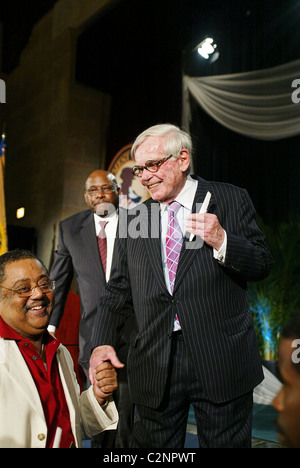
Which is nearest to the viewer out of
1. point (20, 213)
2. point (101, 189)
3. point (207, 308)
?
point (207, 308)

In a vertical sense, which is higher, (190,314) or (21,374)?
(190,314)

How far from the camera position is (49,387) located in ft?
4.12

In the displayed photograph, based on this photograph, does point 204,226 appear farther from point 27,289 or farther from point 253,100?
point 253,100

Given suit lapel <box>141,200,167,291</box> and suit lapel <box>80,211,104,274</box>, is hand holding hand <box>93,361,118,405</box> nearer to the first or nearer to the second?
suit lapel <box>141,200,167,291</box>

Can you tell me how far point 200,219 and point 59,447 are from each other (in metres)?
0.69

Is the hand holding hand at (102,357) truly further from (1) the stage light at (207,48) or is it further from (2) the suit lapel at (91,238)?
(1) the stage light at (207,48)

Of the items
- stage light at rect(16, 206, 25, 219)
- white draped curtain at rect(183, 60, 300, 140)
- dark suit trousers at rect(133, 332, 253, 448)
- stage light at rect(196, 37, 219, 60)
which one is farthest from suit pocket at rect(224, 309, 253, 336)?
stage light at rect(196, 37, 219, 60)

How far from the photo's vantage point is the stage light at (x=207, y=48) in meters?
4.53

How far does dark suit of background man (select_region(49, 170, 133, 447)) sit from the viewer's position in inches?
99.7

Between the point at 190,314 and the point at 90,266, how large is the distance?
3.68 feet

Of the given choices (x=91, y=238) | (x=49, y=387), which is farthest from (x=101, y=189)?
(x=49, y=387)

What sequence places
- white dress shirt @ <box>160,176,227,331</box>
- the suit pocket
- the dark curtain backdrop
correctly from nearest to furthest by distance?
the suit pocket
white dress shirt @ <box>160,176,227,331</box>
the dark curtain backdrop

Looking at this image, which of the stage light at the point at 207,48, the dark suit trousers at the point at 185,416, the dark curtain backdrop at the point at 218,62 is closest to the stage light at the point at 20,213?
the dark curtain backdrop at the point at 218,62
